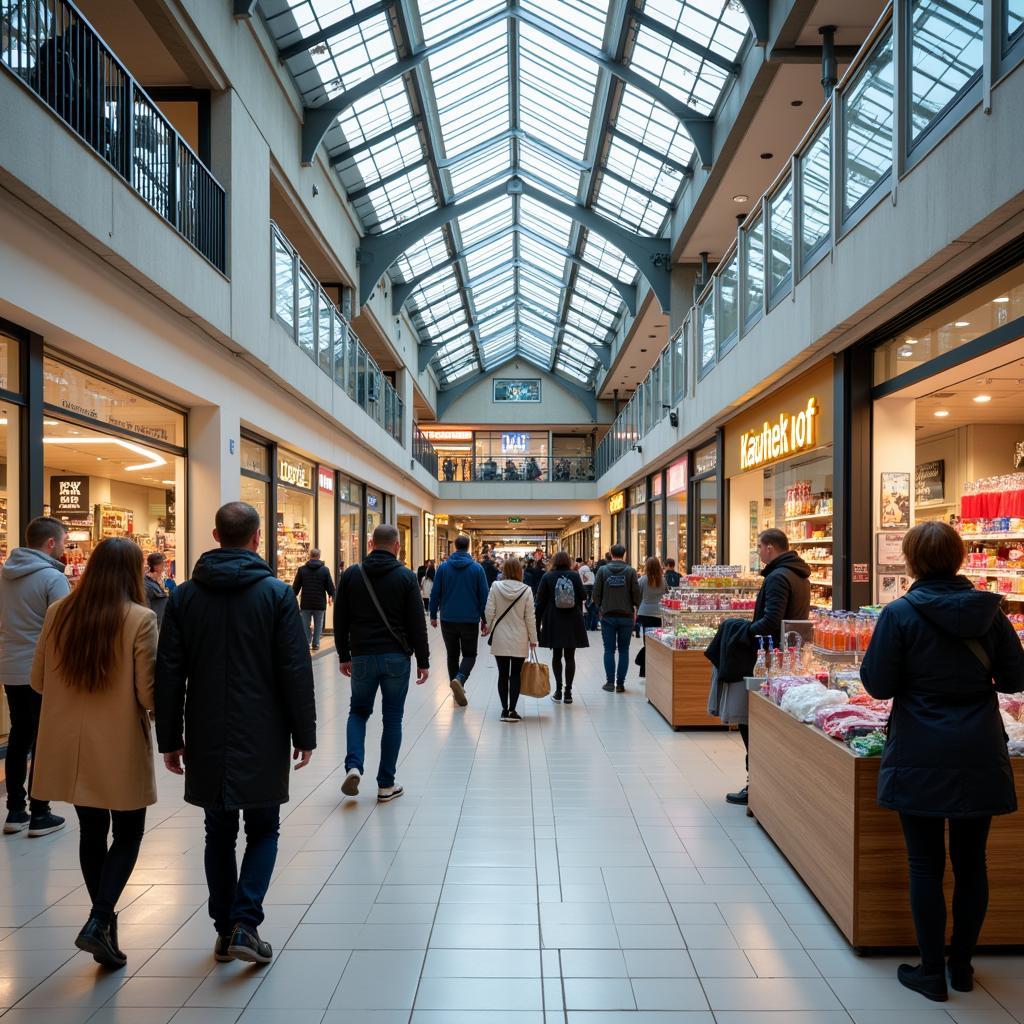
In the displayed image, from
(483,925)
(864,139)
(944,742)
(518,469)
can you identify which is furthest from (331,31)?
(518,469)

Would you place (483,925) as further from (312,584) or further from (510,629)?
(312,584)

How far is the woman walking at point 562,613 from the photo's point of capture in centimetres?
859

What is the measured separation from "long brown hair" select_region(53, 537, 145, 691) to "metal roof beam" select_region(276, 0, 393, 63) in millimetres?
9637

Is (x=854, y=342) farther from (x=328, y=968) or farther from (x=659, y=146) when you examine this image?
(x=659, y=146)

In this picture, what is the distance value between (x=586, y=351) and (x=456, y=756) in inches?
1004

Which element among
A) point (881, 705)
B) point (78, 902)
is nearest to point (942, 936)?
point (881, 705)

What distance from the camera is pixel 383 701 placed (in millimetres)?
5184

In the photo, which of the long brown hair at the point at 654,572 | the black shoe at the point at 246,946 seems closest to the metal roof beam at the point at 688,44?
the long brown hair at the point at 654,572

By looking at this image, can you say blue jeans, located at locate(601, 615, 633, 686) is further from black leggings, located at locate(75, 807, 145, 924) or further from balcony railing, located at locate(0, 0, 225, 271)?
black leggings, located at locate(75, 807, 145, 924)

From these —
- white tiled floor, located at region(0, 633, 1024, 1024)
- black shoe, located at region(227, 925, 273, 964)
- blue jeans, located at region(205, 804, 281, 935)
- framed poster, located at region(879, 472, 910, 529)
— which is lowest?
white tiled floor, located at region(0, 633, 1024, 1024)

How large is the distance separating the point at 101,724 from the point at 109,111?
207 inches

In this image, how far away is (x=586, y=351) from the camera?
30.5m

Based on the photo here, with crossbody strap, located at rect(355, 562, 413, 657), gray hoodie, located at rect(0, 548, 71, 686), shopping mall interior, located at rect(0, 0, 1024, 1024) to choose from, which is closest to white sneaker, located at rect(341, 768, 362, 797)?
shopping mall interior, located at rect(0, 0, 1024, 1024)

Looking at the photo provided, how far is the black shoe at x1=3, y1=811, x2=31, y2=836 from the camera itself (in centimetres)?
448
